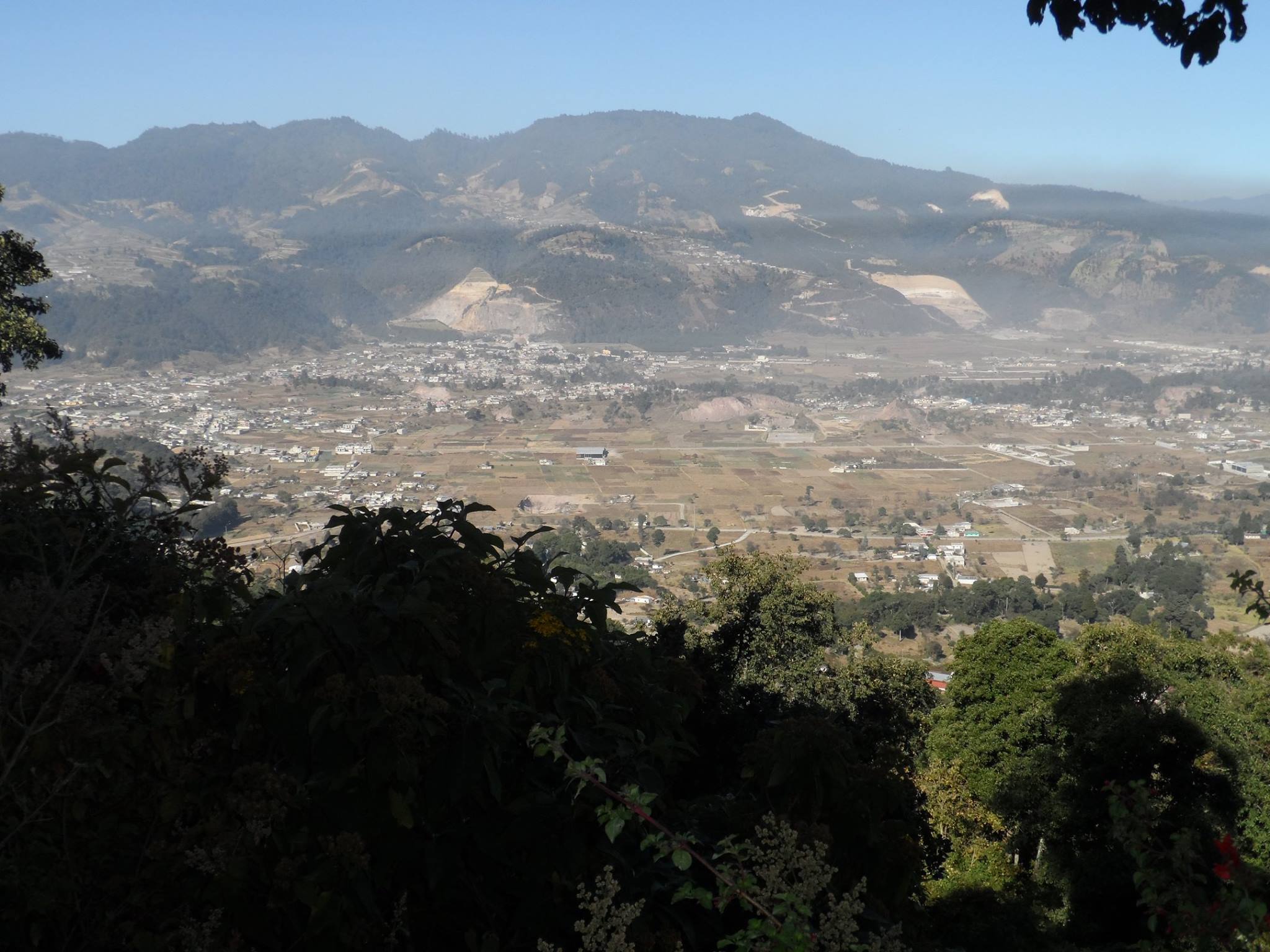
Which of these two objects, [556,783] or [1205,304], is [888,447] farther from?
[1205,304]

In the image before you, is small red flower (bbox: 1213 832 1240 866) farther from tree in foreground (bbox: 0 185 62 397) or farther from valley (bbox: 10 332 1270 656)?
tree in foreground (bbox: 0 185 62 397)

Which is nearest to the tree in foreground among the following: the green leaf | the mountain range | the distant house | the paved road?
the green leaf

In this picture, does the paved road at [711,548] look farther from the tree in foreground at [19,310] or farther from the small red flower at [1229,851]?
the small red flower at [1229,851]

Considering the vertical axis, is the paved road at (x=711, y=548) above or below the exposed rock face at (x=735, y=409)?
above

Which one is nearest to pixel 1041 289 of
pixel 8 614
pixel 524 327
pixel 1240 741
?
pixel 524 327

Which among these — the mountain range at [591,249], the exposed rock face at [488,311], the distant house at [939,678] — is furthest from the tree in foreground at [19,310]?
the exposed rock face at [488,311]
